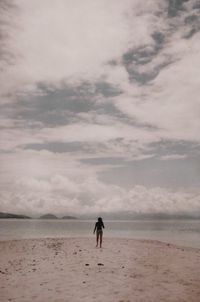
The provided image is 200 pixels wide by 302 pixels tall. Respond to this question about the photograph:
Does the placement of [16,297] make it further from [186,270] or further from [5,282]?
[186,270]

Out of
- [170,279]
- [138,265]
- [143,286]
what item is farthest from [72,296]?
[138,265]

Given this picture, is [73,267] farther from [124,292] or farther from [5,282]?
[124,292]

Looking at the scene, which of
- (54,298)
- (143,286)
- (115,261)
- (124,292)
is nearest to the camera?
(54,298)

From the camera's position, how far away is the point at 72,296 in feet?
41.8

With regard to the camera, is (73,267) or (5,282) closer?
(5,282)

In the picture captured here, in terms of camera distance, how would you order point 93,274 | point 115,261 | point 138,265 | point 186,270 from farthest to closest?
point 115,261 → point 138,265 → point 186,270 → point 93,274

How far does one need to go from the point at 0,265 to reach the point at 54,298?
9.74 m

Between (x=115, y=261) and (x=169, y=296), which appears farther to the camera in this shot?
(x=115, y=261)

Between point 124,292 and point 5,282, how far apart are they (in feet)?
19.6

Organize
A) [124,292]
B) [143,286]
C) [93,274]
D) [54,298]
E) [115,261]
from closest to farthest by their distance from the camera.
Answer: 1. [54,298]
2. [124,292]
3. [143,286]
4. [93,274]
5. [115,261]

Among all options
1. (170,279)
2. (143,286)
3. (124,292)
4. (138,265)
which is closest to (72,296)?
(124,292)

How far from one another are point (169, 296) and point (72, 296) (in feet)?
12.6

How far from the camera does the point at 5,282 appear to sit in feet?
50.9

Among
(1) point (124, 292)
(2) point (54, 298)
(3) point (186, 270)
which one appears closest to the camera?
(2) point (54, 298)
